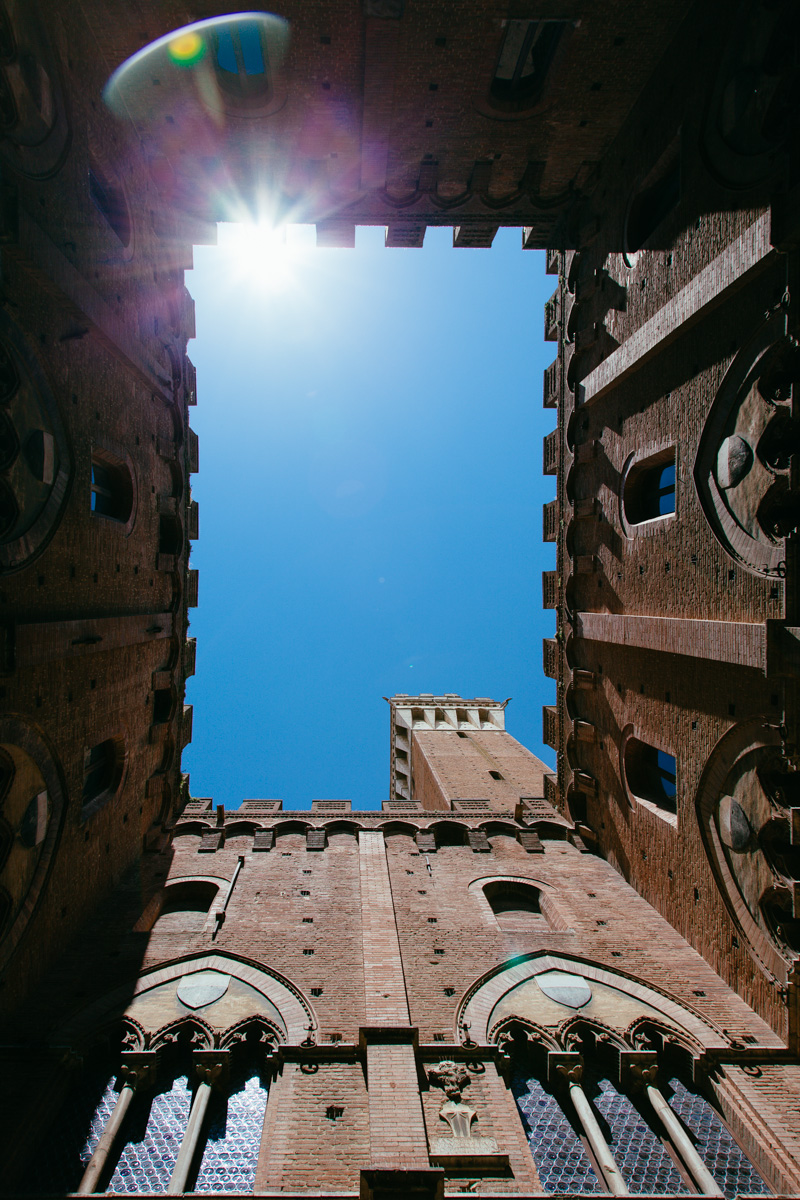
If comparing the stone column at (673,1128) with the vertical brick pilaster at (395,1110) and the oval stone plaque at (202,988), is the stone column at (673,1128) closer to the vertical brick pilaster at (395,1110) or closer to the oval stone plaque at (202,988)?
the vertical brick pilaster at (395,1110)

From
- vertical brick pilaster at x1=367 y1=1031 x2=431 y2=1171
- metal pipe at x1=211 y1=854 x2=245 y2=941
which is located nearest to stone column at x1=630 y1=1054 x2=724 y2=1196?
vertical brick pilaster at x1=367 y1=1031 x2=431 y2=1171

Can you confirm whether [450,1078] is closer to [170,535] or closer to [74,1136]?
[74,1136]

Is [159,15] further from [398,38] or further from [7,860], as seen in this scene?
[7,860]

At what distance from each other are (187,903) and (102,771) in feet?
12.8

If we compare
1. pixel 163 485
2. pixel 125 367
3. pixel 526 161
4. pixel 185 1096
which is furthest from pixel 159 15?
pixel 185 1096

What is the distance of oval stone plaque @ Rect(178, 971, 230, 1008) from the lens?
1055 centimetres

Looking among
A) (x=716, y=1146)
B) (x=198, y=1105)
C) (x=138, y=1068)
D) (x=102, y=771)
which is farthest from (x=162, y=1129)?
(x=716, y=1146)

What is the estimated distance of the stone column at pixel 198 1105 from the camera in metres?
7.90

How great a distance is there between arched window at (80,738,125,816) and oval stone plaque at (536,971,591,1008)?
9.99 meters

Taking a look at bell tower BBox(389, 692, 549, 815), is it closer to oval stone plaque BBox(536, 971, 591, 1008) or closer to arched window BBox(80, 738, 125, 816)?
oval stone plaque BBox(536, 971, 591, 1008)

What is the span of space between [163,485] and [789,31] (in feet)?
50.4

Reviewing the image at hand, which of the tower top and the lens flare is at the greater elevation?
the tower top

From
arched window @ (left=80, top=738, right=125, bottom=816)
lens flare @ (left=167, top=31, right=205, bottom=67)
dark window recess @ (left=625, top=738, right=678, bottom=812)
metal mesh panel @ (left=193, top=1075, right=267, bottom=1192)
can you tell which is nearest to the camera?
metal mesh panel @ (left=193, top=1075, right=267, bottom=1192)

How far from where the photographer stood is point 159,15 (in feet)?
38.9
